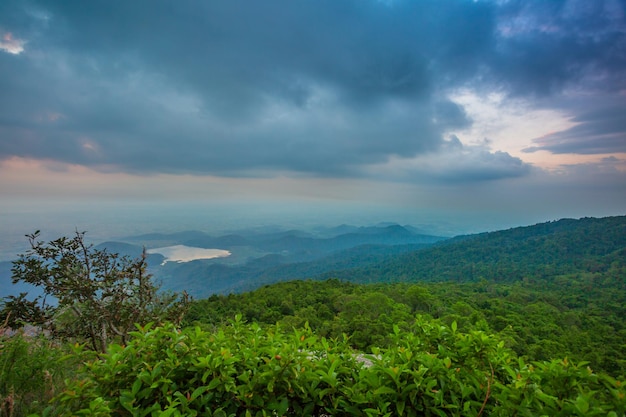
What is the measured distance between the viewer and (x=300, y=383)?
6.73ft

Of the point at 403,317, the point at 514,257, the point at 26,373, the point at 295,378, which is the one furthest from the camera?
the point at 514,257

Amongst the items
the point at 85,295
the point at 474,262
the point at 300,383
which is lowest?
the point at 474,262

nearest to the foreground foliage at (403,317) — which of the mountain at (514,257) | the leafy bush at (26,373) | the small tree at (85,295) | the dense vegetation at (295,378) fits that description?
Result: the small tree at (85,295)

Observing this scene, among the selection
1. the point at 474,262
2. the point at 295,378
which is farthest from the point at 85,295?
the point at 474,262

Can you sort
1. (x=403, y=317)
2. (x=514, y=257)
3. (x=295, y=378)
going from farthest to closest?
(x=514, y=257) → (x=403, y=317) → (x=295, y=378)

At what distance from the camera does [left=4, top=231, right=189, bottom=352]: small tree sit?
516 cm

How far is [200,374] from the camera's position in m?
2.12

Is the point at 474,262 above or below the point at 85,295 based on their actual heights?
below

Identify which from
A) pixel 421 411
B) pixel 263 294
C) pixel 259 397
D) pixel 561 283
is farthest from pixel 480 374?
pixel 561 283

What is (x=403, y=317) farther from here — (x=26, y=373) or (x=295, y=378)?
(x=26, y=373)

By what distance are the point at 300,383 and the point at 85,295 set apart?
199 inches

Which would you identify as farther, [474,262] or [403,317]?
[474,262]

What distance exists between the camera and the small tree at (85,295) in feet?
16.9

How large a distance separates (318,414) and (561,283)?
78285 millimetres
